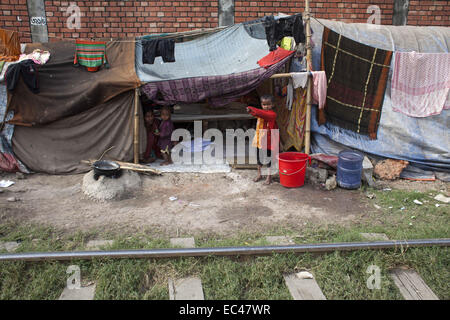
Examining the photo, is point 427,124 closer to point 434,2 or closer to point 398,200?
point 398,200

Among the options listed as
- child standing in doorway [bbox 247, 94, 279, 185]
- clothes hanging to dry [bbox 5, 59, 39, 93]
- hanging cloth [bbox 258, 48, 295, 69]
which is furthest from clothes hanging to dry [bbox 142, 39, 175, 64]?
child standing in doorway [bbox 247, 94, 279, 185]

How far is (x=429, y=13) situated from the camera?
316 inches

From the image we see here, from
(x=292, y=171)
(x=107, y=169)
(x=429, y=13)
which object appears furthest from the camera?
(x=429, y=13)

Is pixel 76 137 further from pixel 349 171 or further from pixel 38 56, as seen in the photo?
pixel 349 171

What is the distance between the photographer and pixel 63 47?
21.7ft

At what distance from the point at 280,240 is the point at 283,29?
150 inches

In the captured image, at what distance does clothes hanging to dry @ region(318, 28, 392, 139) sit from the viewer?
20.8 feet

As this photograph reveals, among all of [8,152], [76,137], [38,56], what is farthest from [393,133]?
[8,152]

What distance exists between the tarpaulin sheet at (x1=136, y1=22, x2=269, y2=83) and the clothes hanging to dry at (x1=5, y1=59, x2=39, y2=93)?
1729 millimetres

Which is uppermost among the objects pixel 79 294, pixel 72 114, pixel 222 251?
pixel 72 114

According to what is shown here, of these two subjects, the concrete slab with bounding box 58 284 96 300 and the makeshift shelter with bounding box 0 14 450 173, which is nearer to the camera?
the concrete slab with bounding box 58 284 96 300

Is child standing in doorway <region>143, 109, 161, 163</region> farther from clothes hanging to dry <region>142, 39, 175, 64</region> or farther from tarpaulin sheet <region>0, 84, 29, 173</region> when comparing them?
tarpaulin sheet <region>0, 84, 29, 173</region>
